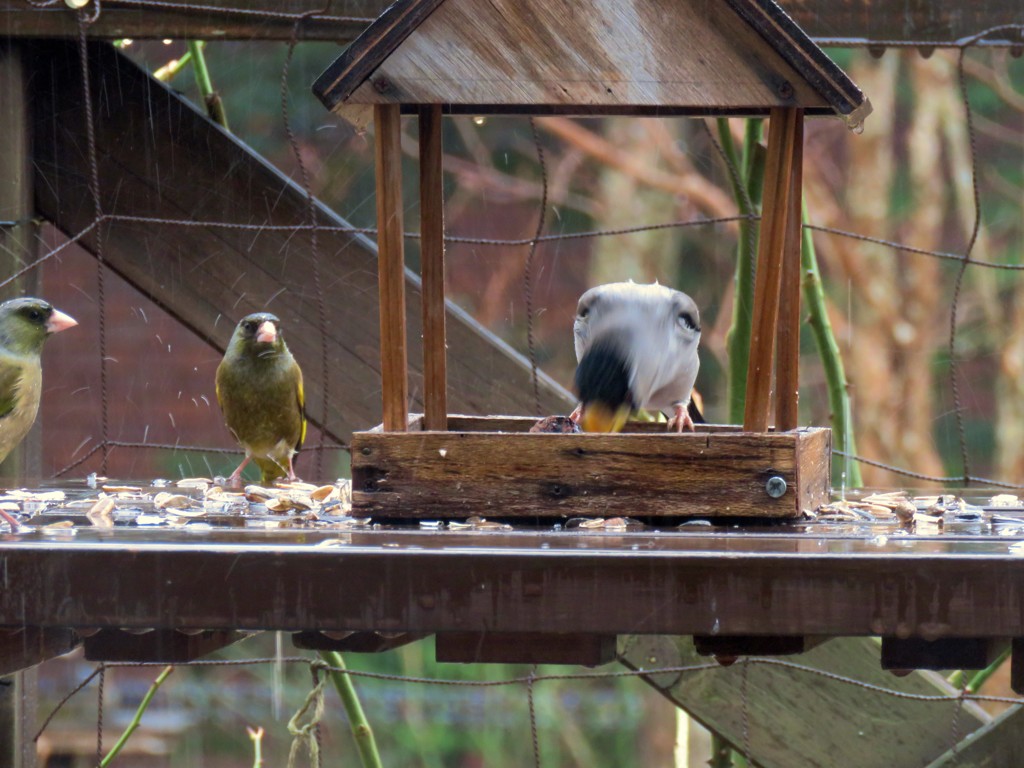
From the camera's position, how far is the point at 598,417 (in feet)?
7.42

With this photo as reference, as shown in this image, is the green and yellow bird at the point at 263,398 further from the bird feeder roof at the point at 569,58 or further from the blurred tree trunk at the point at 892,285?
the blurred tree trunk at the point at 892,285

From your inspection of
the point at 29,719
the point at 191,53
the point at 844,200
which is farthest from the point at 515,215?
the point at 29,719

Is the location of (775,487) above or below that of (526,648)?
above

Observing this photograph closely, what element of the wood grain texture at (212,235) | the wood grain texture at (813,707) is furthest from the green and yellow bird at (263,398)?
the wood grain texture at (813,707)

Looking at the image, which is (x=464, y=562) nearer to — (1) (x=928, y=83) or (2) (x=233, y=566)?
(2) (x=233, y=566)

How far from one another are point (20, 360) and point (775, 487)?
1715mm

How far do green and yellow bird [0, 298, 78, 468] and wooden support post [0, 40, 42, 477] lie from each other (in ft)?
0.39

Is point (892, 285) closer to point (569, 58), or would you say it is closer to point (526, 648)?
point (569, 58)

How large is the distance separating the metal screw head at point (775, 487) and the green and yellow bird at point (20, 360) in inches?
63.0

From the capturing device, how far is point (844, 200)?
8641mm

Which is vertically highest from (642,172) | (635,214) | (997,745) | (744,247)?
(642,172)

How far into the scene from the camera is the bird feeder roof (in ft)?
6.44

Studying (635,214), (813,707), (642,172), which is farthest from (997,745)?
(635,214)

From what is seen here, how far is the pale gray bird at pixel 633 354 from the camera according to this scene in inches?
89.7
